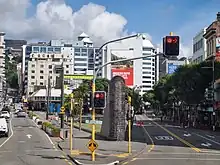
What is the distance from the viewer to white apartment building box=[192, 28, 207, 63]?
10305 cm

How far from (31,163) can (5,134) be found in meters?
25.1

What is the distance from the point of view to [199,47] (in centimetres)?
10931

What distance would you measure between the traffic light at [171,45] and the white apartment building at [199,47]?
81.0 meters

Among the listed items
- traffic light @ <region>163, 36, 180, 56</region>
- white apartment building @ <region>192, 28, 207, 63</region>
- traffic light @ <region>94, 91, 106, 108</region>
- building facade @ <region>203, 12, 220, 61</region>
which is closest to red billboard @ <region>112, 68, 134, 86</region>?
white apartment building @ <region>192, 28, 207, 63</region>

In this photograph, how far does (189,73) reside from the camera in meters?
79.4

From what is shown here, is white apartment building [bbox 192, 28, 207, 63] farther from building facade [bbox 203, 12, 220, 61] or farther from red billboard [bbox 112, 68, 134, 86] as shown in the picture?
→ red billboard [bbox 112, 68, 134, 86]

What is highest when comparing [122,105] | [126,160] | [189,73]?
[189,73]

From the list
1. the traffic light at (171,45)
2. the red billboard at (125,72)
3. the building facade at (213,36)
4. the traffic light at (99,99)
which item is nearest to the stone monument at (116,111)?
the traffic light at (99,99)

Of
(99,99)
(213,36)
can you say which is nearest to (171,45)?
(99,99)

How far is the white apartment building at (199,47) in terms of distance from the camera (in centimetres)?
10305

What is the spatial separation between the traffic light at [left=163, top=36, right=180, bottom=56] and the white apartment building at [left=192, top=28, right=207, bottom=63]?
80999 millimetres

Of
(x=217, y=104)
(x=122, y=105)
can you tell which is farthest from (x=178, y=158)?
(x=217, y=104)

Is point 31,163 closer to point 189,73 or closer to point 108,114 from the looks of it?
point 108,114

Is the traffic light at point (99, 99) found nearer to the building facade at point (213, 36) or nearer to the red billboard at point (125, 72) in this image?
the building facade at point (213, 36)
